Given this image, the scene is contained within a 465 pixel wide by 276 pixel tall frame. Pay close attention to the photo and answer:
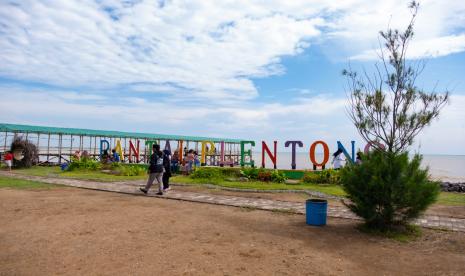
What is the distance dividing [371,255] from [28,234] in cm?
543

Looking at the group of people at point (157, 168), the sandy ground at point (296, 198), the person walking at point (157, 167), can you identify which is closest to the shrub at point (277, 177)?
the sandy ground at point (296, 198)

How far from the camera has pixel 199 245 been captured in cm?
569

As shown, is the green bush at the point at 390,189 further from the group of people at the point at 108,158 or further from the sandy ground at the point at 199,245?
the group of people at the point at 108,158

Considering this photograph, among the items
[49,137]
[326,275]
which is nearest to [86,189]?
[326,275]

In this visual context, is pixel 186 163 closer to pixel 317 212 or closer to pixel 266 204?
pixel 266 204

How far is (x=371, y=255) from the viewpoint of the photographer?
5449 millimetres

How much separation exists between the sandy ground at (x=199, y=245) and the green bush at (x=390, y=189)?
1.59 ft

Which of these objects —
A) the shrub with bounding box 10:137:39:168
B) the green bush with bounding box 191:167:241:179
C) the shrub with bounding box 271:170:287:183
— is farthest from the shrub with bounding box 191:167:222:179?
the shrub with bounding box 10:137:39:168

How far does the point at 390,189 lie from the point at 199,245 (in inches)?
136

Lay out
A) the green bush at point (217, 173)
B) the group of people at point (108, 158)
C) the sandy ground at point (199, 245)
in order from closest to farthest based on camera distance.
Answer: the sandy ground at point (199, 245)
the green bush at point (217, 173)
the group of people at point (108, 158)

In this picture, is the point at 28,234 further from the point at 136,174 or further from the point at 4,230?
the point at 136,174

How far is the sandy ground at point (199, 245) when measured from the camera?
15.4 ft

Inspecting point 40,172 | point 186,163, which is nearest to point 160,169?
point 186,163

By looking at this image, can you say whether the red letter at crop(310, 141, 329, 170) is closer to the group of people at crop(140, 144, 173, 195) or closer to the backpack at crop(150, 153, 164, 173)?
the group of people at crop(140, 144, 173, 195)
